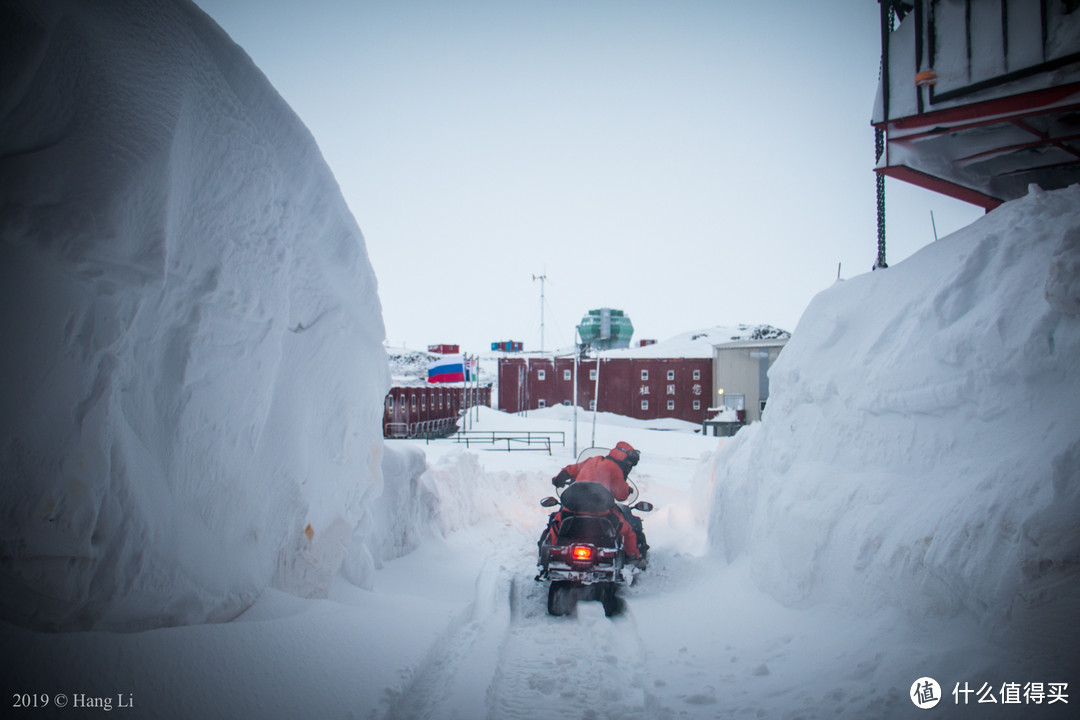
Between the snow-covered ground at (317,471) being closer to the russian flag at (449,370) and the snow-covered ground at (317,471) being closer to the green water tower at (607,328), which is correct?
the russian flag at (449,370)

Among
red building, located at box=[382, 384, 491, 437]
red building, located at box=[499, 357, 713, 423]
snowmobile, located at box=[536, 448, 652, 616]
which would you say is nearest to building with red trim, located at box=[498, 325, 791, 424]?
red building, located at box=[499, 357, 713, 423]

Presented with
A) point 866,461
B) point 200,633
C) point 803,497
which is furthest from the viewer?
point 803,497

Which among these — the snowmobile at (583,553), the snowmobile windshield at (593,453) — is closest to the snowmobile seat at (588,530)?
the snowmobile at (583,553)

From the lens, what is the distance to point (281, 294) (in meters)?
3.86

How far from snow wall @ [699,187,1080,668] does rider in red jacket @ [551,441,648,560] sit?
1.42m

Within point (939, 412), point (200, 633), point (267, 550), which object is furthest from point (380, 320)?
point (939, 412)

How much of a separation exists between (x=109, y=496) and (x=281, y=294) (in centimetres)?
172

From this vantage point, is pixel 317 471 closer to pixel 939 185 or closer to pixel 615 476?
pixel 615 476

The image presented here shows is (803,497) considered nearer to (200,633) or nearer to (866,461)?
(866,461)

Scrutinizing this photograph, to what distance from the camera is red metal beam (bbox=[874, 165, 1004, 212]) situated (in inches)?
296

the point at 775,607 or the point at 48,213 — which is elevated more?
the point at 48,213

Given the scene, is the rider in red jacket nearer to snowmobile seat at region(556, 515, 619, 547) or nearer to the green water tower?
snowmobile seat at region(556, 515, 619, 547)

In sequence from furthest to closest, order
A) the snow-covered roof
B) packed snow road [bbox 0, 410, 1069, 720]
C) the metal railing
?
the snow-covered roof < the metal railing < packed snow road [bbox 0, 410, 1069, 720]

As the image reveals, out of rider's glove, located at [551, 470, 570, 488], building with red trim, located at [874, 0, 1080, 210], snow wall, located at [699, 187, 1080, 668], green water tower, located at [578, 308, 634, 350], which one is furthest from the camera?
green water tower, located at [578, 308, 634, 350]
